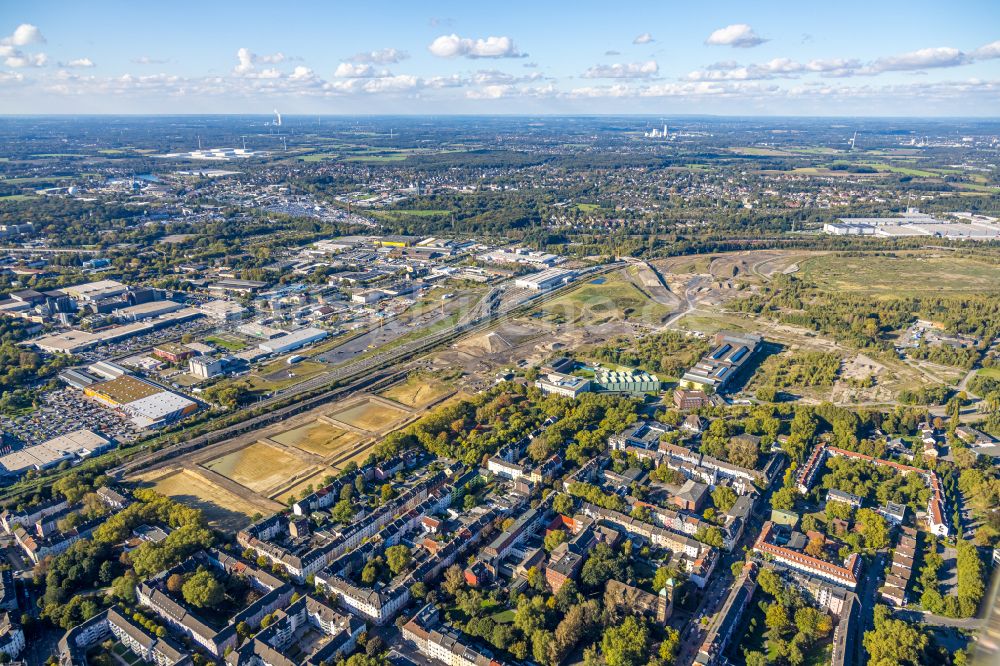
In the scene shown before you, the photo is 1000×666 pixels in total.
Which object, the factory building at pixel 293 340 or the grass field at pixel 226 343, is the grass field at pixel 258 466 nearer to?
the factory building at pixel 293 340

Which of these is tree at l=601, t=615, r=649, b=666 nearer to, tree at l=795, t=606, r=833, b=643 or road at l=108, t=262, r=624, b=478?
tree at l=795, t=606, r=833, b=643

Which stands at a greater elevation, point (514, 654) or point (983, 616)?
point (983, 616)

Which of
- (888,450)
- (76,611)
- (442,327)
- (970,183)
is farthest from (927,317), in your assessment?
(970,183)

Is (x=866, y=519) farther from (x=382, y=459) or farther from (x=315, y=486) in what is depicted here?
(x=315, y=486)

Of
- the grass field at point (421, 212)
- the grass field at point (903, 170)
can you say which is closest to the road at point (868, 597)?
the grass field at point (421, 212)

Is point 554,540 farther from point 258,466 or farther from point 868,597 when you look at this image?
point 258,466

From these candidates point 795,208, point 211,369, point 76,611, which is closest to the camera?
point 76,611

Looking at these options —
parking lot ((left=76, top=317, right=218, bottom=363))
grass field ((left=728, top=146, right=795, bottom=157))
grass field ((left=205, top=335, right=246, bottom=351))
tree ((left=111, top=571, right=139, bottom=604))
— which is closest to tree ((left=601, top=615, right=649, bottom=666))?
tree ((left=111, top=571, right=139, bottom=604))
